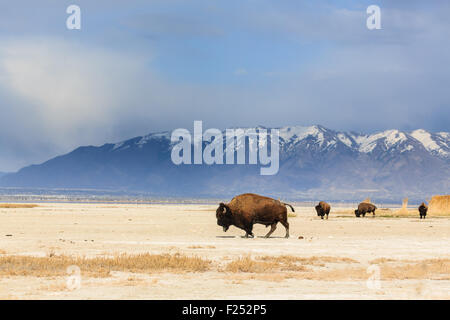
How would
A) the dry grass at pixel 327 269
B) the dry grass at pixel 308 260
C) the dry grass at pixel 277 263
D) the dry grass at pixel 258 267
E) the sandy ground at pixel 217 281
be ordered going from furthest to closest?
the dry grass at pixel 308 260
the dry grass at pixel 277 263
the dry grass at pixel 258 267
the dry grass at pixel 327 269
the sandy ground at pixel 217 281

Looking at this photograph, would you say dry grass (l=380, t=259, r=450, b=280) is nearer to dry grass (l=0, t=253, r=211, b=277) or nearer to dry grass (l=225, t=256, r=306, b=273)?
dry grass (l=225, t=256, r=306, b=273)

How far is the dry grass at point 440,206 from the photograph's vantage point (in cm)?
7225

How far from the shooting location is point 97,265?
20.3 metres

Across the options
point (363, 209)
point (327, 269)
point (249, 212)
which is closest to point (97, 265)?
point (327, 269)

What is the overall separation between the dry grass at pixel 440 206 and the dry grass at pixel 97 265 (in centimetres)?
5548

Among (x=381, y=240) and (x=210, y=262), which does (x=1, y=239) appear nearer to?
(x=210, y=262)

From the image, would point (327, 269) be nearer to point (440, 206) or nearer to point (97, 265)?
point (97, 265)

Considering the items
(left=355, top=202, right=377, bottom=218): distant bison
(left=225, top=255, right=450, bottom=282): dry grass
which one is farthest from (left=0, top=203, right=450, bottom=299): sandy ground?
(left=355, top=202, right=377, bottom=218): distant bison

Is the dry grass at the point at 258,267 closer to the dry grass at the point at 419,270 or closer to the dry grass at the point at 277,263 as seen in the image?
the dry grass at the point at 277,263

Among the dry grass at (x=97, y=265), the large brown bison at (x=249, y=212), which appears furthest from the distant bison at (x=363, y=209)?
the dry grass at (x=97, y=265)

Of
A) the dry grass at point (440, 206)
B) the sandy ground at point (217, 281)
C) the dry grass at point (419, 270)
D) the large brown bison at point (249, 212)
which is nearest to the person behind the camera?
the sandy ground at point (217, 281)

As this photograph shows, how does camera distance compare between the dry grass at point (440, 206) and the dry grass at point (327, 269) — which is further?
the dry grass at point (440, 206)
